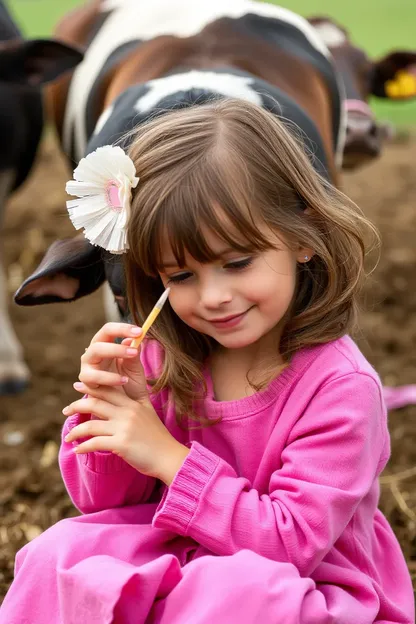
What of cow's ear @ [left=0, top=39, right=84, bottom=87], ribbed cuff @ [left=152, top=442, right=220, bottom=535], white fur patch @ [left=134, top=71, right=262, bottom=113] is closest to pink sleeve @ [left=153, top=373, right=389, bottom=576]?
ribbed cuff @ [left=152, top=442, right=220, bottom=535]

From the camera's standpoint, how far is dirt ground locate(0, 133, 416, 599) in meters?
2.26

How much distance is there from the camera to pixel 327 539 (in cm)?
140

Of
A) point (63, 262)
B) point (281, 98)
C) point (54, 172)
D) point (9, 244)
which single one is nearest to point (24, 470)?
point (63, 262)

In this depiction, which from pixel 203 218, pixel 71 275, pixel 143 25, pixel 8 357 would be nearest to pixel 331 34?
pixel 143 25

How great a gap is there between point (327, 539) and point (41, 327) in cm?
237

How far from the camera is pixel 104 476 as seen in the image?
1.55 m

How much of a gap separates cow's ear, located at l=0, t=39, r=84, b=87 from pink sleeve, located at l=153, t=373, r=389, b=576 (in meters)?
1.55

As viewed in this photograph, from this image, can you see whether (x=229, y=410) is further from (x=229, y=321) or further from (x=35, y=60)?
(x=35, y=60)

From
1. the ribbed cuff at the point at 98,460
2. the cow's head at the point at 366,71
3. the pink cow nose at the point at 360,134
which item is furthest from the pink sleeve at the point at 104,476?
the cow's head at the point at 366,71

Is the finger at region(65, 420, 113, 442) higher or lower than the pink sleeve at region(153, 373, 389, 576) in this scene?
higher

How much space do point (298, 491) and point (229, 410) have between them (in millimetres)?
180

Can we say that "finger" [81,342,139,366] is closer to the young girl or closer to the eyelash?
the young girl

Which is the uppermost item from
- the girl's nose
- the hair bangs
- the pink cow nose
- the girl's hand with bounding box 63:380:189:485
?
the hair bangs

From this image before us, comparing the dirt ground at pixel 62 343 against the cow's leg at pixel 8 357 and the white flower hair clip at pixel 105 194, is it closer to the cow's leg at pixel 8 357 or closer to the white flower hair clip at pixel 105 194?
the cow's leg at pixel 8 357
